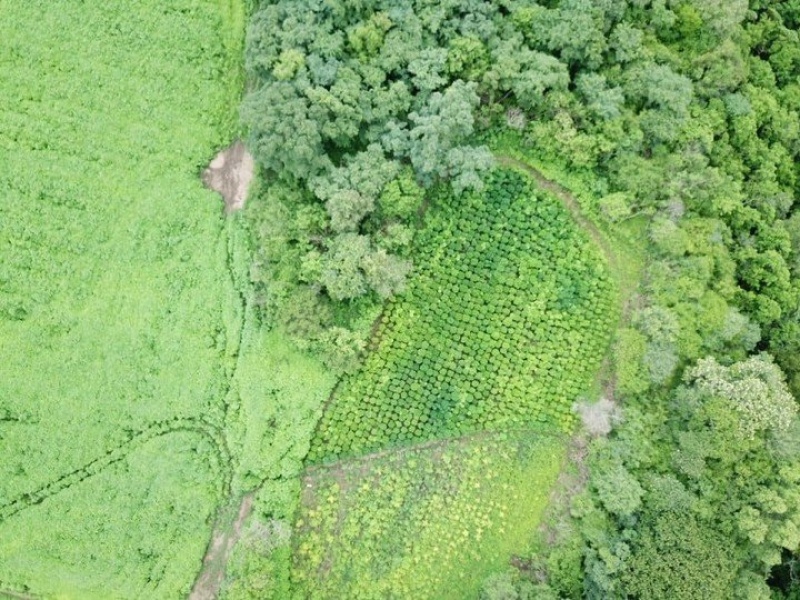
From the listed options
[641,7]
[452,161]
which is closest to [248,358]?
[452,161]

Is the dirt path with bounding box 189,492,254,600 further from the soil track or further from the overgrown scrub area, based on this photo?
the soil track

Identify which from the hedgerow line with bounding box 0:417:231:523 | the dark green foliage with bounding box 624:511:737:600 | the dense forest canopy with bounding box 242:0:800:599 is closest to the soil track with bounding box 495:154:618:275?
the dense forest canopy with bounding box 242:0:800:599

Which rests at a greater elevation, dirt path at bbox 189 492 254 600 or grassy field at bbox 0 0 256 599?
grassy field at bbox 0 0 256 599

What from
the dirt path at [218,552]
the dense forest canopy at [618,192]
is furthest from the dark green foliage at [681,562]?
the dirt path at [218,552]

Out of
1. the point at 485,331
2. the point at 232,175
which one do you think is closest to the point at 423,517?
the point at 485,331

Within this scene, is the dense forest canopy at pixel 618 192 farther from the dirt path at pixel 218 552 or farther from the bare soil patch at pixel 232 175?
the dirt path at pixel 218 552

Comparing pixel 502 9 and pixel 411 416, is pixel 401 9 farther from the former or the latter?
pixel 411 416

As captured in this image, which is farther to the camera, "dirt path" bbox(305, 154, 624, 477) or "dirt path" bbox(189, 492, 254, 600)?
"dirt path" bbox(305, 154, 624, 477)

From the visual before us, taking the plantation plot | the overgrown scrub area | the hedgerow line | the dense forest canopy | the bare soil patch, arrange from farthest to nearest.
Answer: the bare soil patch
the plantation plot
the hedgerow line
the overgrown scrub area
the dense forest canopy
